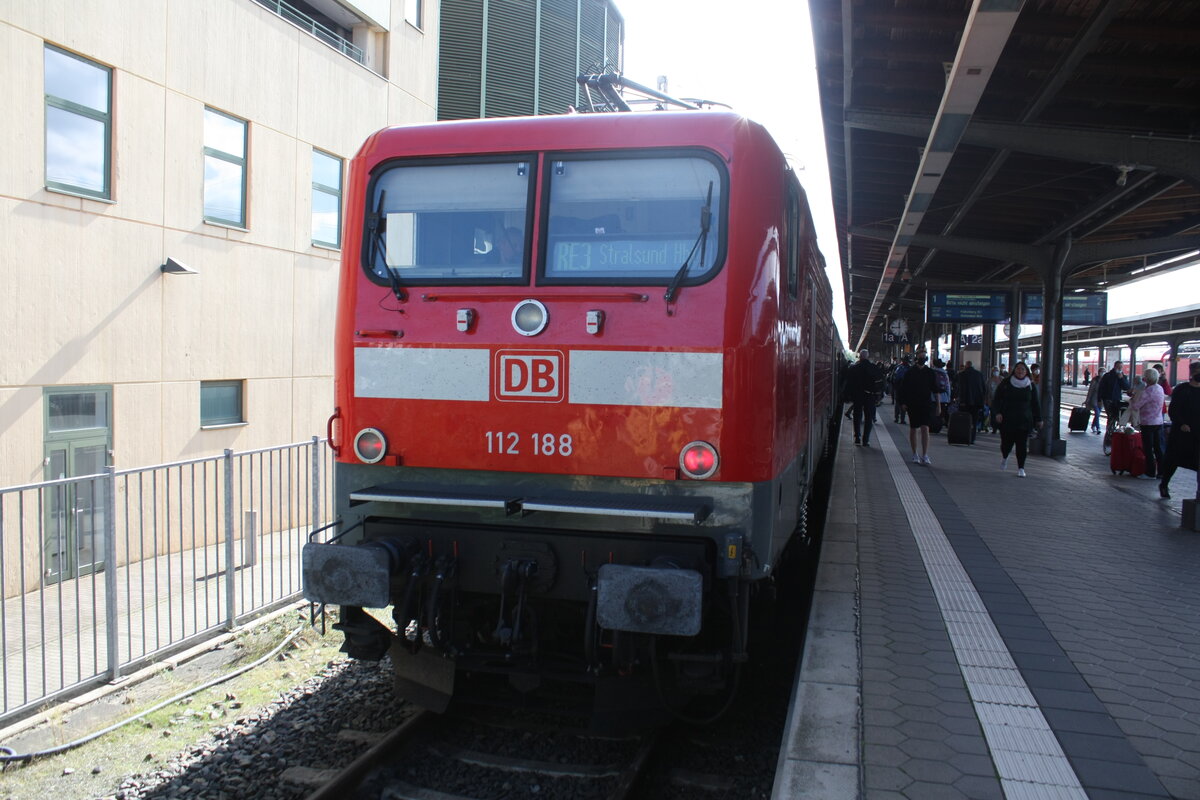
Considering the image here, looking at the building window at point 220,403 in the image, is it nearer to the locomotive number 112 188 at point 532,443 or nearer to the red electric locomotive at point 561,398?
the red electric locomotive at point 561,398

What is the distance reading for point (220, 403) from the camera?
37.9 ft

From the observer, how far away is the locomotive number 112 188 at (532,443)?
4.26 m

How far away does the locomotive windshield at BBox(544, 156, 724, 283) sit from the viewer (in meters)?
4.22

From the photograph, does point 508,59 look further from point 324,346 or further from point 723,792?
point 723,792

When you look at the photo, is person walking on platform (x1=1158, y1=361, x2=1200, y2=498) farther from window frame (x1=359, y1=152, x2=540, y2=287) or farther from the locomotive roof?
window frame (x1=359, y1=152, x2=540, y2=287)

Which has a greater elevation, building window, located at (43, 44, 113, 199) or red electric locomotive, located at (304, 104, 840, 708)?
building window, located at (43, 44, 113, 199)

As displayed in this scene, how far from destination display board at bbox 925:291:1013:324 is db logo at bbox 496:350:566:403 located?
19.3 metres

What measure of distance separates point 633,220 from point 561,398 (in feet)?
2.94

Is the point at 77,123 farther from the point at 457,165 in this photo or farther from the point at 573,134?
the point at 573,134

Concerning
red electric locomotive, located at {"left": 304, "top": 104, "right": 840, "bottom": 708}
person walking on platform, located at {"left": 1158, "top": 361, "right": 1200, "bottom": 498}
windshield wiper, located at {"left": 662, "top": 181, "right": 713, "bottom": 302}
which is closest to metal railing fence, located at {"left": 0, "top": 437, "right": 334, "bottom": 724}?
red electric locomotive, located at {"left": 304, "top": 104, "right": 840, "bottom": 708}

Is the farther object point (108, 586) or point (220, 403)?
point (220, 403)

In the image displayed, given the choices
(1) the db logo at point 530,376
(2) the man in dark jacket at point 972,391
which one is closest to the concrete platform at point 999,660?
(1) the db logo at point 530,376

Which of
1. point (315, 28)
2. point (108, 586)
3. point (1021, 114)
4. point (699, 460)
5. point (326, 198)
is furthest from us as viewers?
point (326, 198)

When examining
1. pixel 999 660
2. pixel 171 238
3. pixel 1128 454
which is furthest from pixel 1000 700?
pixel 1128 454
